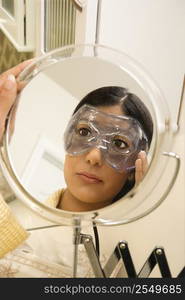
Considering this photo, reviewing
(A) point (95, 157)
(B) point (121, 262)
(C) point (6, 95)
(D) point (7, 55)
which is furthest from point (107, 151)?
(D) point (7, 55)

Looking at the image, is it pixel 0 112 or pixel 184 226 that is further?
pixel 184 226

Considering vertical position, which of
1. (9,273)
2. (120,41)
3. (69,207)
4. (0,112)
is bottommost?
(9,273)

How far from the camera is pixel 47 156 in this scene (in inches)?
25.8

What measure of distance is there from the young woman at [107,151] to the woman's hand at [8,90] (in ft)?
0.40

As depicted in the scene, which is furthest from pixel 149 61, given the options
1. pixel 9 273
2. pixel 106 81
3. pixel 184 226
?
pixel 9 273

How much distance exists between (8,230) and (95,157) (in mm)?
191

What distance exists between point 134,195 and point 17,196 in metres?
0.19

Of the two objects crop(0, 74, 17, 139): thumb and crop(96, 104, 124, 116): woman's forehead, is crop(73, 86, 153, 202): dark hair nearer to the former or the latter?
crop(96, 104, 124, 116): woman's forehead

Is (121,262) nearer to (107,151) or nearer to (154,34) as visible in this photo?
(107,151)

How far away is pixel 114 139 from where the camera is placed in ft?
1.97

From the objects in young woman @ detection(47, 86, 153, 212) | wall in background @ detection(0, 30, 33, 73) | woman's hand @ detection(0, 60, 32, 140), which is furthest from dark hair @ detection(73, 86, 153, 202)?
wall in background @ detection(0, 30, 33, 73)

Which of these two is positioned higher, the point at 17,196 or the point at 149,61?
the point at 149,61

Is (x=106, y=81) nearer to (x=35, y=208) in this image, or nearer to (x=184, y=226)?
(x=35, y=208)

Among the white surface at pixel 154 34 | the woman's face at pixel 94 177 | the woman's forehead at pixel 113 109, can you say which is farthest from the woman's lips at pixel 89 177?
the white surface at pixel 154 34
